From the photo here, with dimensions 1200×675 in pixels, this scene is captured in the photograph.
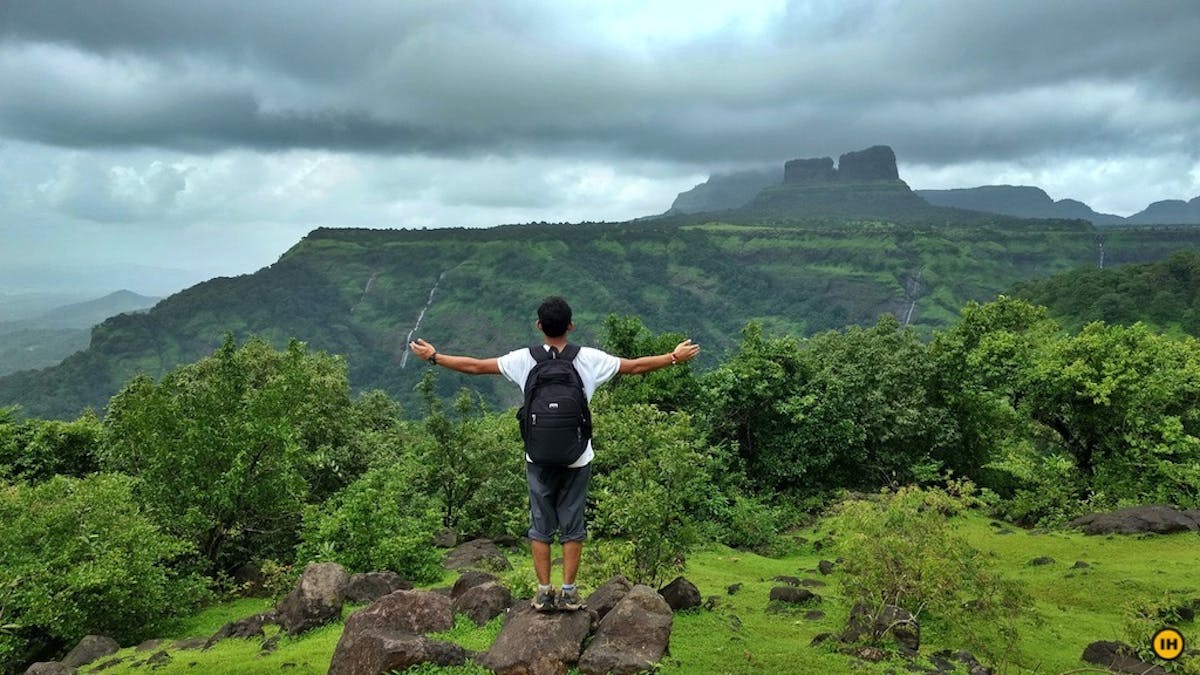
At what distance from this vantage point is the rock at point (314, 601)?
1142 centimetres

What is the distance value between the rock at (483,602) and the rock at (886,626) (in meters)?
4.99

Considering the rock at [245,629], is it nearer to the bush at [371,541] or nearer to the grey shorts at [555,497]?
the bush at [371,541]

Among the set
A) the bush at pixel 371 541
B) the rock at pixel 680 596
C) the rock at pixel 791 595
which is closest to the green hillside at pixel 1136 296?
the rock at pixel 791 595

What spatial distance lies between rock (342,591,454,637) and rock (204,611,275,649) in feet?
11.5

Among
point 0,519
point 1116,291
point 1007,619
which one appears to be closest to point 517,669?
point 1007,619

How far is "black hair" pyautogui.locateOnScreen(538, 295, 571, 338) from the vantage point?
25.0 ft

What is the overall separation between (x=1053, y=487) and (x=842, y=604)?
16011 millimetres

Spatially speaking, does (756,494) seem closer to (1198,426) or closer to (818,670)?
(1198,426)

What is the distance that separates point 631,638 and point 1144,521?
18.7m


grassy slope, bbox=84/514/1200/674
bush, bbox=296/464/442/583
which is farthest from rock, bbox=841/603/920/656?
bush, bbox=296/464/442/583

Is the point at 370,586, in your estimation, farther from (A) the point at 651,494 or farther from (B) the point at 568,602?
(B) the point at 568,602

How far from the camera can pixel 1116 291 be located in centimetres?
10425

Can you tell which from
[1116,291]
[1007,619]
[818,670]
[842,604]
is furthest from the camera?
[1116,291]

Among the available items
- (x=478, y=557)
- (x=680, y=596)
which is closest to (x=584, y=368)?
(x=680, y=596)
